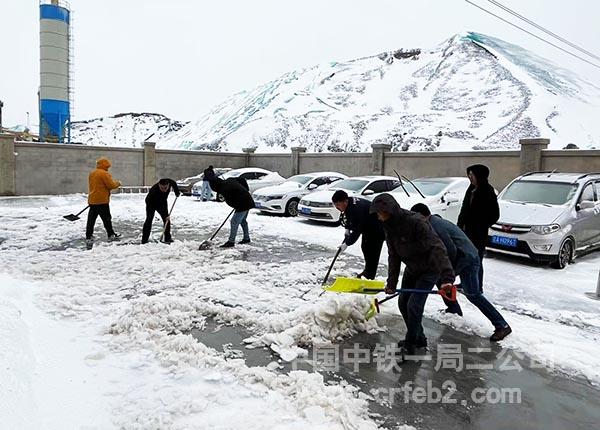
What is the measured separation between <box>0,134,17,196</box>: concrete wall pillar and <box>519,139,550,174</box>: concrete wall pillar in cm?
1887

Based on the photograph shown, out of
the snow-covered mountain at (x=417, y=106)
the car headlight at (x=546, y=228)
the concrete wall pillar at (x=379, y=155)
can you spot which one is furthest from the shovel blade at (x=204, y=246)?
the snow-covered mountain at (x=417, y=106)

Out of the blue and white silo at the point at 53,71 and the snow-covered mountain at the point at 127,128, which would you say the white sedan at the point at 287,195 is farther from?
the snow-covered mountain at the point at 127,128

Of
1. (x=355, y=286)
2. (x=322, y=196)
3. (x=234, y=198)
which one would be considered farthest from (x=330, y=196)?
(x=355, y=286)

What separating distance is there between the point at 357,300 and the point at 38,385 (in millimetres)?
3014

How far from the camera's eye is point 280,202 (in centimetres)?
1370

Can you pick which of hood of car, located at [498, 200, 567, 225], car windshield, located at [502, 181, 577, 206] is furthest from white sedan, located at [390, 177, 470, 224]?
hood of car, located at [498, 200, 567, 225]

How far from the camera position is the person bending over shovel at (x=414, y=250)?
376cm

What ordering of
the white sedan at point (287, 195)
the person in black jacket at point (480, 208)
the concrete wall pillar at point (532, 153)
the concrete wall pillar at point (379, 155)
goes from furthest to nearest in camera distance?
the concrete wall pillar at point (379, 155), the white sedan at point (287, 195), the concrete wall pillar at point (532, 153), the person in black jacket at point (480, 208)

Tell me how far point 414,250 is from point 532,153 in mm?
11362

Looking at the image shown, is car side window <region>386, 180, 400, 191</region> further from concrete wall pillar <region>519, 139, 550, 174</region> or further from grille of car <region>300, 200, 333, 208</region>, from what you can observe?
concrete wall pillar <region>519, 139, 550, 174</region>

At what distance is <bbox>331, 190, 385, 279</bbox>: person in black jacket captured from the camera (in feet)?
18.7

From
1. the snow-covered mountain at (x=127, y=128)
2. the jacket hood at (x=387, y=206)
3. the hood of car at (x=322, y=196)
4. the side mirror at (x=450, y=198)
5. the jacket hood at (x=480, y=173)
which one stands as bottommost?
the hood of car at (x=322, y=196)

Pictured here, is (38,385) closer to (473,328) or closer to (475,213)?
(473,328)

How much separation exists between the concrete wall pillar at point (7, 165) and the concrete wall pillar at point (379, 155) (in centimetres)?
1456
